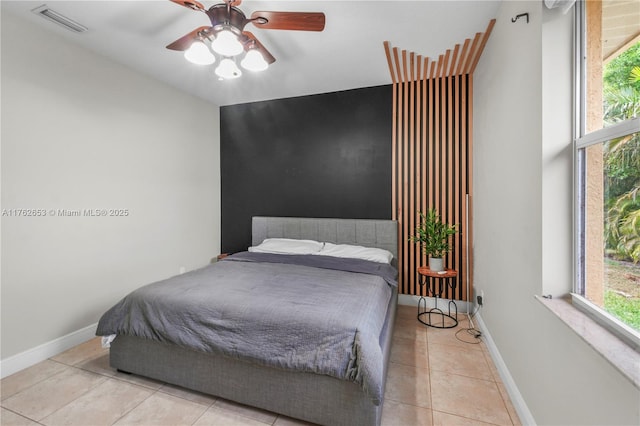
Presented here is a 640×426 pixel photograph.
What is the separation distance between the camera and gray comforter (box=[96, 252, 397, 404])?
1.58 m

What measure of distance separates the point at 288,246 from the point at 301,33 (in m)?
2.29

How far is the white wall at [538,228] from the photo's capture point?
1085 mm

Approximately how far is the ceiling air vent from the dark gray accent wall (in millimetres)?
2087

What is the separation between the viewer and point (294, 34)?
8.18ft

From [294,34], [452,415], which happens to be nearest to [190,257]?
[294,34]

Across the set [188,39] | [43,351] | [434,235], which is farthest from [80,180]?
[434,235]

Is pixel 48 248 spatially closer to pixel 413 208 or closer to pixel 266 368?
pixel 266 368

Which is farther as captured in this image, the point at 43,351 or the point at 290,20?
the point at 43,351

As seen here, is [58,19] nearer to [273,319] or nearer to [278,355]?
[273,319]

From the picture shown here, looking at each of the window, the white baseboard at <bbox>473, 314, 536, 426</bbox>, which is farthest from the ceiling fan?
the white baseboard at <bbox>473, 314, 536, 426</bbox>

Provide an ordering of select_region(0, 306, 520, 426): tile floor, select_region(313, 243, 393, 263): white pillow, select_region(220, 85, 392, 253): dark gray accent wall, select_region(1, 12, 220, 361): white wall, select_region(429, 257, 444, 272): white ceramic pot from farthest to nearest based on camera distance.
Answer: select_region(220, 85, 392, 253): dark gray accent wall → select_region(313, 243, 393, 263): white pillow → select_region(429, 257, 444, 272): white ceramic pot → select_region(1, 12, 220, 361): white wall → select_region(0, 306, 520, 426): tile floor

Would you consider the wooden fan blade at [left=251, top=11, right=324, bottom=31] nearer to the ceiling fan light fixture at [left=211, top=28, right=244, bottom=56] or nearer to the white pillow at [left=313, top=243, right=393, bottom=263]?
the ceiling fan light fixture at [left=211, top=28, right=244, bottom=56]

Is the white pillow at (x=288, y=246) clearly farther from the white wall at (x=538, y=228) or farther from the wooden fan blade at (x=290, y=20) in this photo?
the wooden fan blade at (x=290, y=20)

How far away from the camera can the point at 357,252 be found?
131 inches
